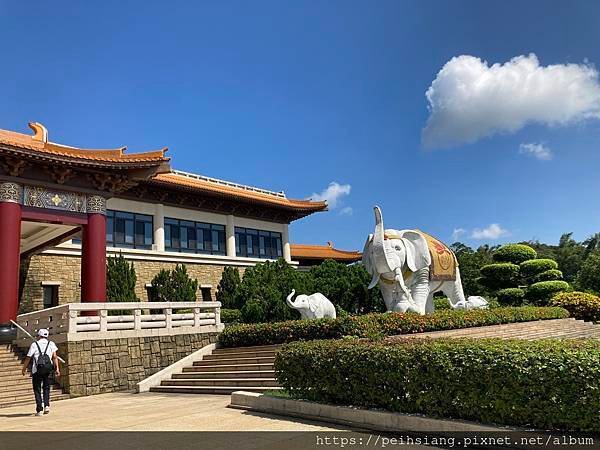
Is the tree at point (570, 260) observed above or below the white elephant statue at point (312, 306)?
above

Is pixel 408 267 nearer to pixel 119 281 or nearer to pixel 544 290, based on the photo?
pixel 119 281

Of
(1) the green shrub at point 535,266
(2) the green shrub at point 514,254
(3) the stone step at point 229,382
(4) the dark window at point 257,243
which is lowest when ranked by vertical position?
(3) the stone step at point 229,382

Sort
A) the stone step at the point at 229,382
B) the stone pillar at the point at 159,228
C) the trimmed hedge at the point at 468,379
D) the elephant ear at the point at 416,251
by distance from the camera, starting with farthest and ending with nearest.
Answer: the stone pillar at the point at 159,228
the elephant ear at the point at 416,251
the stone step at the point at 229,382
the trimmed hedge at the point at 468,379

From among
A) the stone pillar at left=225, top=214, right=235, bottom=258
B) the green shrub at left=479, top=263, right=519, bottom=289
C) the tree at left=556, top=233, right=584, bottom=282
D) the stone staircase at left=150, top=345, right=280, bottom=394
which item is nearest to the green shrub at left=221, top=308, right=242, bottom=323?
the stone pillar at left=225, top=214, right=235, bottom=258

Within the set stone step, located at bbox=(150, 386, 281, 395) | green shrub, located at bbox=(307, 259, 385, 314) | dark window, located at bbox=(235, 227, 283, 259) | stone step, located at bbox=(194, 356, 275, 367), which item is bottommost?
stone step, located at bbox=(150, 386, 281, 395)

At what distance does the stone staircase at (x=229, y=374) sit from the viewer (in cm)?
1091

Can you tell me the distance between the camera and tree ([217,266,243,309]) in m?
23.6

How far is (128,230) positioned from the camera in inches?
863

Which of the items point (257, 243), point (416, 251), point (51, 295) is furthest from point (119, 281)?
point (416, 251)

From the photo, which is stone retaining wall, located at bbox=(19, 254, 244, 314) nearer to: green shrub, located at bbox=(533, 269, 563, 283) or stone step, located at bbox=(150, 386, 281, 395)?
stone step, located at bbox=(150, 386, 281, 395)

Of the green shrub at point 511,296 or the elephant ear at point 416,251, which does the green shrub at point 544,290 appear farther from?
the elephant ear at point 416,251

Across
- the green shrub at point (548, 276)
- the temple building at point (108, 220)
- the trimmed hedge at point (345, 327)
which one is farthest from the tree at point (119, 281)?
the green shrub at point (548, 276)

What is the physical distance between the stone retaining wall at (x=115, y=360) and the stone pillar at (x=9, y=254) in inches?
89.1

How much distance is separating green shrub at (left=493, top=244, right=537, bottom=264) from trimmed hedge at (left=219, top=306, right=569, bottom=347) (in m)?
13.4
